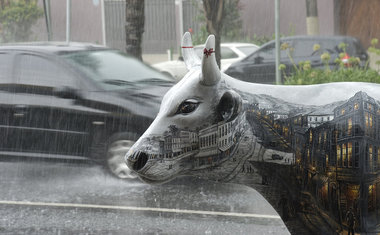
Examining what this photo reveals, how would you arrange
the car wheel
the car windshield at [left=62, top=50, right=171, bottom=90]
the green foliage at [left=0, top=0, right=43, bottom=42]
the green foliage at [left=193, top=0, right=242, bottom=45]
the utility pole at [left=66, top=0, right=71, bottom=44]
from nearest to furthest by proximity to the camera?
the car wheel → the car windshield at [left=62, top=50, right=171, bottom=90] → the green foliage at [left=193, top=0, right=242, bottom=45] → the utility pole at [left=66, top=0, right=71, bottom=44] → the green foliage at [left=0, top=0, right=43, bottom=42]

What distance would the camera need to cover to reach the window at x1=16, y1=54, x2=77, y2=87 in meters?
6.43

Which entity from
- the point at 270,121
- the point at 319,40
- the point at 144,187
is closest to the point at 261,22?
the point at 319,40

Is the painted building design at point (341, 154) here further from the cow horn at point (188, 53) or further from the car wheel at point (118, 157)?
the car wheel at point (118, 157)

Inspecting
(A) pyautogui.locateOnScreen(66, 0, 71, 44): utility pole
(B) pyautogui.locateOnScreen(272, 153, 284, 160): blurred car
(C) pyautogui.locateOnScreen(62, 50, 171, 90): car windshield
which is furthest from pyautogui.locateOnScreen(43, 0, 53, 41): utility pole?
(B) pyautogui.locateOnScreen(272, 153, 284, 160): blurred car

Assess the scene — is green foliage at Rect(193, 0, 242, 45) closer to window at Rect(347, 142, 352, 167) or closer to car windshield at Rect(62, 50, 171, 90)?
car windshield at Rect(62, 50, 171, 90)

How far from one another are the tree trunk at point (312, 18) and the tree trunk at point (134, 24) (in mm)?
2353

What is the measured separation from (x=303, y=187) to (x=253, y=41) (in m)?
6.26

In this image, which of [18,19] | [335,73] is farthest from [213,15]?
[18,19]

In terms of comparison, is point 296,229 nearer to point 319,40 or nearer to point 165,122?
point 165,122

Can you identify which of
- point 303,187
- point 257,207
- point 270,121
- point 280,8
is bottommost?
point 257,207

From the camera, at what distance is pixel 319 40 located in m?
7.92

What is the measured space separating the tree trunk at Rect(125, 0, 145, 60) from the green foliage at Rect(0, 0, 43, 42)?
7.86ft

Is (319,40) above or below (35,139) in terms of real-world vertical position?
above

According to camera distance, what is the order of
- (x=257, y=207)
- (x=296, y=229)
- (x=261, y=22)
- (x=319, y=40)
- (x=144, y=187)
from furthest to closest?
(x=261, y=22) < (x=319, y=40) < (x=144, y=187) < (x=257, y=207) < (x=296, y=229)
